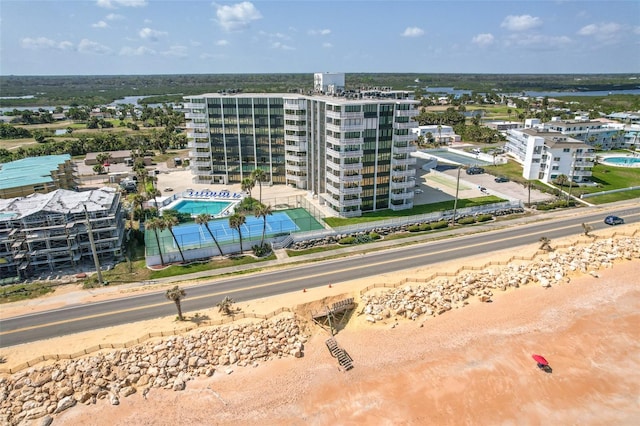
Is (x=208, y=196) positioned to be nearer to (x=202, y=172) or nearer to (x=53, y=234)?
(x=202, y=172)

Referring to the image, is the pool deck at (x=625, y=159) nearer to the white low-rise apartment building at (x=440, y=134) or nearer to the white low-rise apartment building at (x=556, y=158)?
the white low-rise apartment building at (x=556, y=158)

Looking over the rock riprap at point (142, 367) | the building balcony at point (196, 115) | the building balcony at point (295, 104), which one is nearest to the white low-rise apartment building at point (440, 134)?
the building balcony at point (295, 104)

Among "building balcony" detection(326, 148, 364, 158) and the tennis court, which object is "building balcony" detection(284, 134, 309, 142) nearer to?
"building balcony" detection(326, 148, 364, 158)

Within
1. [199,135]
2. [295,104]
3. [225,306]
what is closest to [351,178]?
[295,104]

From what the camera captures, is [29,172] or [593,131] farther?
[593,131]

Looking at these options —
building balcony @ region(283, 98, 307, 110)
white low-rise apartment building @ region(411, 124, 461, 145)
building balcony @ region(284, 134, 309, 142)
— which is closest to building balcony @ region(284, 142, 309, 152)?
building balcony @ region(284, 134, 309, 142)

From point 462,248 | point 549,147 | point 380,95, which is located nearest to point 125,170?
point 380,95
